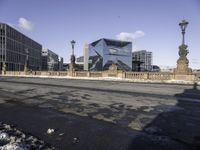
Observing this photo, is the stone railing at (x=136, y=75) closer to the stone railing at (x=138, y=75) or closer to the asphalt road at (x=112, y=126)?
the stone railing at (x=138, y=75)

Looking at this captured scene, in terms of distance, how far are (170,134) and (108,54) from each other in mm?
112918

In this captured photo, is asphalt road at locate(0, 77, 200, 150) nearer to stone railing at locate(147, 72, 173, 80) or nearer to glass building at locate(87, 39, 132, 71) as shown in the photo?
stone railing at locate(147, 72, 173, 80)

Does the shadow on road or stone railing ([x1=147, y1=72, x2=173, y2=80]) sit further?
stone railing ([x1=147, y1=72, x2=173, y2=80])

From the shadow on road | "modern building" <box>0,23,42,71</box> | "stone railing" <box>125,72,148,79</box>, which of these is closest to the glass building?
"modern building" <box>0,23,42,71</box>

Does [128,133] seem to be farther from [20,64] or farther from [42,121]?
[20,64]

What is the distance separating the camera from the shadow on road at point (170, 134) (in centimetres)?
469

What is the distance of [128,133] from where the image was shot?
18.3ft

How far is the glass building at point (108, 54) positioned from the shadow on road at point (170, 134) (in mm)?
107083

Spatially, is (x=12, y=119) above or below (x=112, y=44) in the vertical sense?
below

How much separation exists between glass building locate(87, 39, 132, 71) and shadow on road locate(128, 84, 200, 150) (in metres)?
107

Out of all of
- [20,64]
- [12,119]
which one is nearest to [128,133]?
[12,119]

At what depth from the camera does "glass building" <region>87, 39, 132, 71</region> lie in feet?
382

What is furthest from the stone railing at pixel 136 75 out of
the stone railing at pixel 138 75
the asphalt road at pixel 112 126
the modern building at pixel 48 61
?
the modern building at pixel 48 61

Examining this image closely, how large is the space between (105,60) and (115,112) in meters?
109
